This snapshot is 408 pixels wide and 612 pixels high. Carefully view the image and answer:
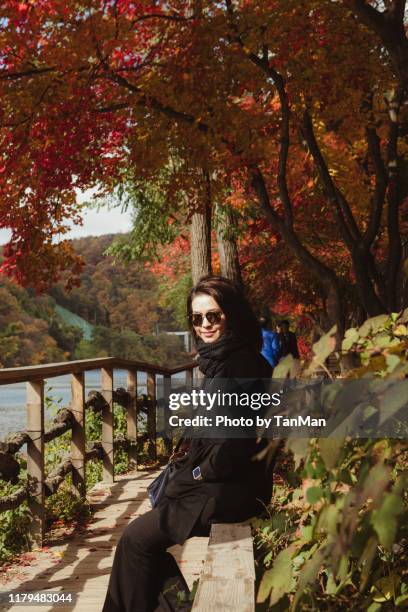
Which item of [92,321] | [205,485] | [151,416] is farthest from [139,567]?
[92,321]

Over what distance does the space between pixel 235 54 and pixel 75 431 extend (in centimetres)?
534

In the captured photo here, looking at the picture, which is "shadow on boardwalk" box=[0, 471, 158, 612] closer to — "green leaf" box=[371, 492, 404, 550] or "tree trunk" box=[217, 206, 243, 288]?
"green leaf" box=[371, 492, 404, 550]

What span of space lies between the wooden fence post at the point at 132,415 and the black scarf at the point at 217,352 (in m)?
6.52

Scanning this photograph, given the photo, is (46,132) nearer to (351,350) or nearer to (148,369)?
(148,369)

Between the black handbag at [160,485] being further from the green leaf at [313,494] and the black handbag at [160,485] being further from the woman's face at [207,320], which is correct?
the green leaf at [313,494]

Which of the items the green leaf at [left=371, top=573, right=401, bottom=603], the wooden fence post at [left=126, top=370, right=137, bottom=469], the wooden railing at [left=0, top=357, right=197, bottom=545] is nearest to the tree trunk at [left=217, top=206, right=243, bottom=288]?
the wooden railing at [left=0, top=357, right=197, bottom=545]

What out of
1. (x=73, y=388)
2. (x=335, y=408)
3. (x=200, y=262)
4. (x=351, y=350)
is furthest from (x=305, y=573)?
(x=200, y=262)

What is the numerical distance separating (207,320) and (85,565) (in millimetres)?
2751

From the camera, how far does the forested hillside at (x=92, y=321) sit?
58688mm

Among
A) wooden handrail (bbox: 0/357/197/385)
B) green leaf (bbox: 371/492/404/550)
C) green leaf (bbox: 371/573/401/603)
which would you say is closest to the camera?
green leaf (bbox: 371/492/404/550)

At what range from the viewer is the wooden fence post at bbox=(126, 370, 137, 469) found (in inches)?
385

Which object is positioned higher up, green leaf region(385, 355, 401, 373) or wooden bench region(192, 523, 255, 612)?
green leaf region(385, 355, 401, 373)

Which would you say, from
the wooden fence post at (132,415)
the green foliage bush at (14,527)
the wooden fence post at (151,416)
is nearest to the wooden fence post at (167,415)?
the wooden fence post at (151,416)

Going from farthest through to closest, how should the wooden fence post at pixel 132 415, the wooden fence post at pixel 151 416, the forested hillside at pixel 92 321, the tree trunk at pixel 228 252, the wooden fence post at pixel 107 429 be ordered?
the forested hillside at pixel 92 321 < the tree trunk at pixel 228 252 < the wooden fence post at pixel 151 416 < the wooden fence post at pixel 132 415 < the wooden fence post at pixel 107 429
